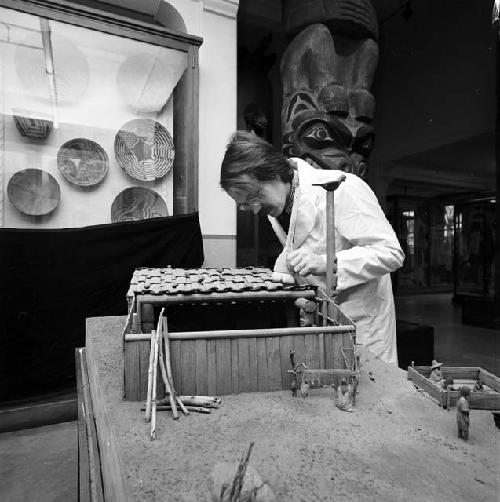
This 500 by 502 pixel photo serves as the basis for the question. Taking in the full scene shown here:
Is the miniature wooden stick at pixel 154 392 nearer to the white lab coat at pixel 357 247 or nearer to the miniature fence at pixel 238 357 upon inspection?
the miniature fence at pixel 238 357

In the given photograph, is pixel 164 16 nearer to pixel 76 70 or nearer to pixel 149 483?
pixel 76 70

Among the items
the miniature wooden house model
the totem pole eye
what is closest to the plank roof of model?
the miniature wooden house model

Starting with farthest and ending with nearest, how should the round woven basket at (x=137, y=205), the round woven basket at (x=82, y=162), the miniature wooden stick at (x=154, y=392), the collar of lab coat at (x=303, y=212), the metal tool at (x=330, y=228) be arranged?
the round woven basket at (x=137, y=205), the round woven basket at (x=82, y=162), the collar of lab coat at (x=303, y=212), the metal tool at (x=330, y=228), the miniature wooden stick at (x=154, y=392)

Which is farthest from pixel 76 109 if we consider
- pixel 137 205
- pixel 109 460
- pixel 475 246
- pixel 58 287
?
pixel 475 246

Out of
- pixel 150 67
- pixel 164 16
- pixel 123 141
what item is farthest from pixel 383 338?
pixel 164 16

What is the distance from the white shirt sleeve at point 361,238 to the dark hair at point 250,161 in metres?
0.35

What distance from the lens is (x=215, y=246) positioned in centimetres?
431

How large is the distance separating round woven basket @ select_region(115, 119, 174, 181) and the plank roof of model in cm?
205

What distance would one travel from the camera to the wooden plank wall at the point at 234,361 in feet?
4.24

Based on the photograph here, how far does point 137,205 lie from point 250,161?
2.35m

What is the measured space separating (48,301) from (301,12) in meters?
4.13

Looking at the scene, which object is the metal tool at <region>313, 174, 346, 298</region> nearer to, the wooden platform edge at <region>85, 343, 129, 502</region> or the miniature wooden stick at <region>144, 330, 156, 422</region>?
the miniature wooden stick at <region>144, 330, 156, 422</region>

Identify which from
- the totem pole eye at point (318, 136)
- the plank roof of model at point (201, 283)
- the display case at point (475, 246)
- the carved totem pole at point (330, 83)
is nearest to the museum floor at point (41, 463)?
the plank roof of model at point (201, 283)

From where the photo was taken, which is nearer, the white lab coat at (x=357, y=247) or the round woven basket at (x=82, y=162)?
the white lab coat at (x=357, y=247)
